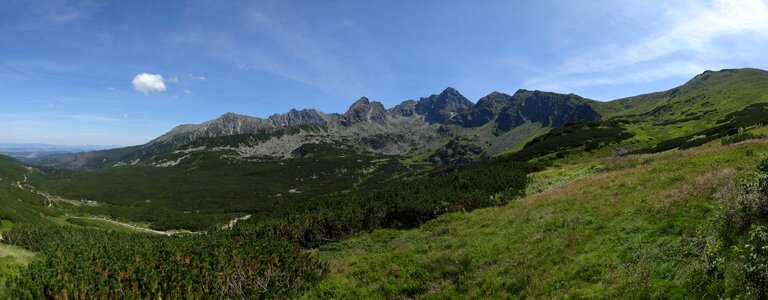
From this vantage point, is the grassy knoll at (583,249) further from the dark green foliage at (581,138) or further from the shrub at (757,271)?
the dark green foliage at (581,138)

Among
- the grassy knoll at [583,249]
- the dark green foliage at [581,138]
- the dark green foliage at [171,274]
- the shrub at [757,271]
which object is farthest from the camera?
the dark green foliage at [581,138]

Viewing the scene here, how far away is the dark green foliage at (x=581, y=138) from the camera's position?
105m

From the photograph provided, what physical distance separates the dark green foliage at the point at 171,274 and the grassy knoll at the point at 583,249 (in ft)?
10.4

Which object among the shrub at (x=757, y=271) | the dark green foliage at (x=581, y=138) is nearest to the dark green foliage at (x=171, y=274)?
the shrub at (x=757, y=271)

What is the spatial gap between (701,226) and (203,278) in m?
25.6

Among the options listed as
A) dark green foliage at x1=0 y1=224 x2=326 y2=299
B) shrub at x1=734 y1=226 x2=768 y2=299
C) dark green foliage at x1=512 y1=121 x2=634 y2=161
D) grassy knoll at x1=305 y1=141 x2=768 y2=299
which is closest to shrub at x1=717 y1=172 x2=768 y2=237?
grassy knoll at x1=305 y1=141 x2=768 y2=299

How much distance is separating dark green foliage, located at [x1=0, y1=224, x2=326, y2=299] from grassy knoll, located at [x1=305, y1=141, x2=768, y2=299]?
10.4ft

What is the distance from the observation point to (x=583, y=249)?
1738cm

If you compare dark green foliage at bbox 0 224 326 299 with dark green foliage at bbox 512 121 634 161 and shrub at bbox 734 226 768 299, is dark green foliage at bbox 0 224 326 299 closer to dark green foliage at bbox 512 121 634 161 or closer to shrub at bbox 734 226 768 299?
shrub at bbox 734 226 768 299

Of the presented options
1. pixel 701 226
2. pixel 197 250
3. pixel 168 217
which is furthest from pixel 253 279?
pixel 168 217

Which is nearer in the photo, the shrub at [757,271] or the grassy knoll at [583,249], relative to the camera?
the shrub at [757,271]

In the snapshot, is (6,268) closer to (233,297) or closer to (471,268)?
(233,297)

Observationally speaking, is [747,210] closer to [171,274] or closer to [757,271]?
[757,271]

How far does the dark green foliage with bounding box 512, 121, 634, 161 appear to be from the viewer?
10541 centimetres
